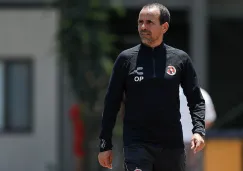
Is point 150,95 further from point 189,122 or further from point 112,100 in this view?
point 189,122

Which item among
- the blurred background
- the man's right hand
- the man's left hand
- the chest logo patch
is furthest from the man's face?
the blurred background

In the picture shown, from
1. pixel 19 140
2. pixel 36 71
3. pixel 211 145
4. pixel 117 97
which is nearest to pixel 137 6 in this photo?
pixel 36 71

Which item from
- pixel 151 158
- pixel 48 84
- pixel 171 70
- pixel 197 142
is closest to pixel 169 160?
pixel 151 158

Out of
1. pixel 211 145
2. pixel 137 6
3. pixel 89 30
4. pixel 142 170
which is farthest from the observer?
pixel 137 6

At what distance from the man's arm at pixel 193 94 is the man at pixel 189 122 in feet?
4.28

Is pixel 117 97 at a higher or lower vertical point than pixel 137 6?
lower

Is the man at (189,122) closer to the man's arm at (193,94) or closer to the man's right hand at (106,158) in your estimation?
the man's arm at (193,94)

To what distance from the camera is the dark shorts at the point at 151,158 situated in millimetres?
5801

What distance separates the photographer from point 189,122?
7.58 meters

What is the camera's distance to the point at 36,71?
16922mm

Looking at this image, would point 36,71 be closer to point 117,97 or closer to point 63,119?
point 63,119

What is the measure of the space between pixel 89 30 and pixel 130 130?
8709mm

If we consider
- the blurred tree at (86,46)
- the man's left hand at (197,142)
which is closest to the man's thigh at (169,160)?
the man's left hand at (197,142)

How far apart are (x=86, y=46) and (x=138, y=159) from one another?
28.9 feet
